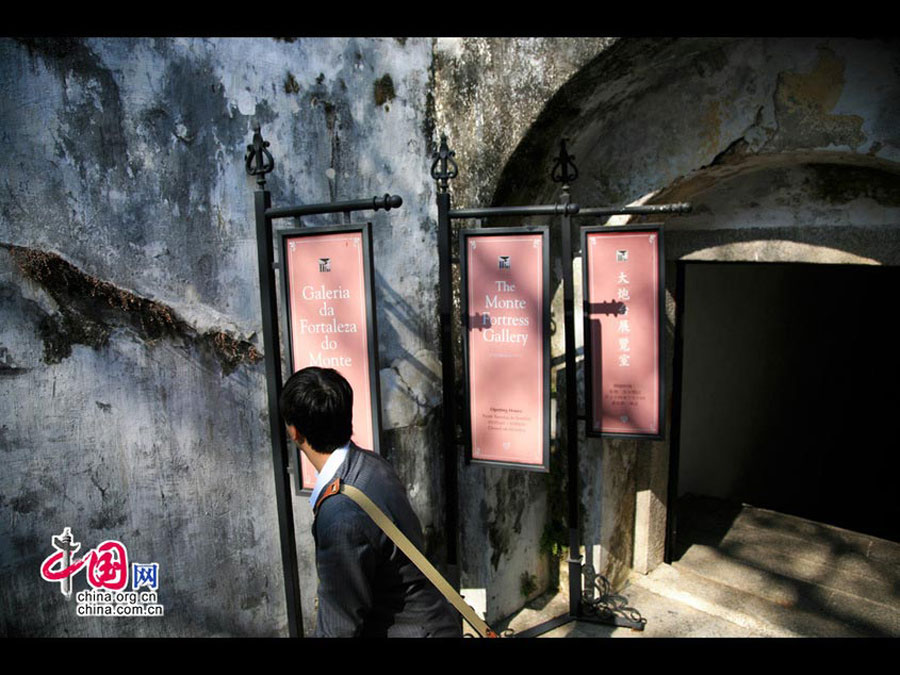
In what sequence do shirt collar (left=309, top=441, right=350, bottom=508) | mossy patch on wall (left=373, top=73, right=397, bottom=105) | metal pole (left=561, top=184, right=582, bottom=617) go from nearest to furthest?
1. shirt collar (left=309, top=441, right=350, bottom=508)
2. metal pole (left=561, top=184, right=582, bottom=617)
3. mossy patch on wall (left=373, top=73, right=397, bottom=105)

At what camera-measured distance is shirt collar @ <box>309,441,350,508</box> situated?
2.07m

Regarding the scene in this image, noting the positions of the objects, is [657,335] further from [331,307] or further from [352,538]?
[352,538]

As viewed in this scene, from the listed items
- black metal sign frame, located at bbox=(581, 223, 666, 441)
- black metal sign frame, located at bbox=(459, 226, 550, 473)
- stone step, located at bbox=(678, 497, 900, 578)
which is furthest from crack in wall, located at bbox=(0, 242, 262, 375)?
stone step, located at bbox=(678, 497, 900, 578)

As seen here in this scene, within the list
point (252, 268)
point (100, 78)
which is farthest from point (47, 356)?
point (100, 78)

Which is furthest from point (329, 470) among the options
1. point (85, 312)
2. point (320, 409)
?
point (85, 312)

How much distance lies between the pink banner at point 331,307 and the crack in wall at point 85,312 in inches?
29.7

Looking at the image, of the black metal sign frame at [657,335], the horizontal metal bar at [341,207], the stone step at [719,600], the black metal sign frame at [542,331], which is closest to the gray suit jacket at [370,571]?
the horizontal metal bar at [341,207]

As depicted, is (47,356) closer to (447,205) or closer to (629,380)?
(447,205)

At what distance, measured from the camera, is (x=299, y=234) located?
279cm

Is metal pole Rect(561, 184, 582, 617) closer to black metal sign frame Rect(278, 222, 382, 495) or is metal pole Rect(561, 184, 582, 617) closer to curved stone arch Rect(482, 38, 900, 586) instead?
curved stone arch Rect(482, 38, 900, 586)

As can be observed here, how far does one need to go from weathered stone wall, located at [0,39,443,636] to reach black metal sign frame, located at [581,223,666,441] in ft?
2.91

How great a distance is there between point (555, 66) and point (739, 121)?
1.03 metres

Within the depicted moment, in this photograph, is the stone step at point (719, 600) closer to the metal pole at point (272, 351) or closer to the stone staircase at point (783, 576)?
the stone staircase at point (783, 576)

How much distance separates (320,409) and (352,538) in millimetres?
426
